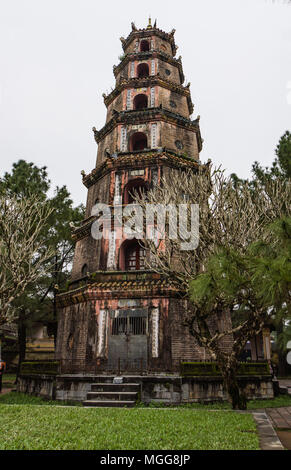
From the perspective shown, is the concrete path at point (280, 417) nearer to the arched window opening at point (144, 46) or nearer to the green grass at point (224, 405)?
the green grass at point (224, 405)

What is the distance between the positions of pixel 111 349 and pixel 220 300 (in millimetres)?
6340

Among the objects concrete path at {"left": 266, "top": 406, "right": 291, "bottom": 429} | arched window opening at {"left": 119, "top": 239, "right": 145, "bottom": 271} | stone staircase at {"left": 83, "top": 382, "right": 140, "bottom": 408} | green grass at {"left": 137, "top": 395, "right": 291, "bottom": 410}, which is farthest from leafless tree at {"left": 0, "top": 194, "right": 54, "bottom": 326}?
concrete path at {"left": 266, "top": 406, "right": 291, "bottom": 429}

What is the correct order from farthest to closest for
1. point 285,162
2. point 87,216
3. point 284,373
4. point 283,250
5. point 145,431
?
point 284,373 → point 285,162 → point 87,216 → point 145,431 → point 283,250

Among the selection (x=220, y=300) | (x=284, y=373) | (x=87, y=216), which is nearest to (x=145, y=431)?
(x=220, y=300)

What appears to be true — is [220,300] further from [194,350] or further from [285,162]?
[285,162]

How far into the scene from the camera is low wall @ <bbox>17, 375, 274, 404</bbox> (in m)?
12.0

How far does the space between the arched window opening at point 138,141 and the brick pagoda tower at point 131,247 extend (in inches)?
2.9

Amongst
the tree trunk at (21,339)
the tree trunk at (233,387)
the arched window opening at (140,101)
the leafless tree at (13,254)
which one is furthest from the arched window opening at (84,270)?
the arched window opening at (140,101)

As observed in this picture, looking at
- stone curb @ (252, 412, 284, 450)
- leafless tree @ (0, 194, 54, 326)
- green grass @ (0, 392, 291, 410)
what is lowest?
green grass @ (0, 392, 291, 410)

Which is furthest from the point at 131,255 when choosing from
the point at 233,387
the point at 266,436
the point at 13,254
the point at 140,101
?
the point at 266,436

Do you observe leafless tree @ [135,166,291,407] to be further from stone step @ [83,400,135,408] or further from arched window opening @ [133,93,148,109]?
arched window opening @ [133,93,148,109]

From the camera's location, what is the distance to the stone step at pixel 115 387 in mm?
11977

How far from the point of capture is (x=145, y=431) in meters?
6.40

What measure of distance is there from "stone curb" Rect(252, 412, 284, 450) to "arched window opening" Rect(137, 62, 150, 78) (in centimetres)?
1953
